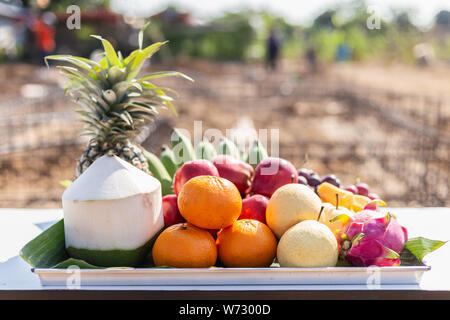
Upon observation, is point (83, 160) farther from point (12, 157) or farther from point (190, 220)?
point (12, 157)

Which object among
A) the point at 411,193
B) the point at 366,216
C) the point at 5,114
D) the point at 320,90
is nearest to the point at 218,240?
the point at 366,216

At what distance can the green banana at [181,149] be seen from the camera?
2.38 metres

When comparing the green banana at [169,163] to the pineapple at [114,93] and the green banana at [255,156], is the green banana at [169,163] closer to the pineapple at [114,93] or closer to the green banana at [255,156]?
the pineapple at [114,93]

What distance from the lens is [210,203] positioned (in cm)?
154

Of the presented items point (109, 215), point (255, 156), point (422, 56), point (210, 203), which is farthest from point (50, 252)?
point (422, 56)

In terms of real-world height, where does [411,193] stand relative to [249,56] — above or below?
below

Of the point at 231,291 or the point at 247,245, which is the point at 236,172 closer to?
the point at 247,245

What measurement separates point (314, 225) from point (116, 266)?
0.72 meters

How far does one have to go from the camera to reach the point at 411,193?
6.82 m

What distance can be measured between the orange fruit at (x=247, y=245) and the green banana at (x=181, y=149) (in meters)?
0.84

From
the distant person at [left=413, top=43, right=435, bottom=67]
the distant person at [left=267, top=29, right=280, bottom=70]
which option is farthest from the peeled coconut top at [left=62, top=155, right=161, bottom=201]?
the distant person at [left=413, top=43, right=435, bottom=67]

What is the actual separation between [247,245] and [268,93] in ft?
57.0

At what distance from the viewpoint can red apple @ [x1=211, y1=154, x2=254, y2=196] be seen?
1.97m

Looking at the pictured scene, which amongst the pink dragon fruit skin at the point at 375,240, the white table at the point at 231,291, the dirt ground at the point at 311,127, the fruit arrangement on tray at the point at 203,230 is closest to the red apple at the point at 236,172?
the fruit arrangement on tray at the point at 203,230
